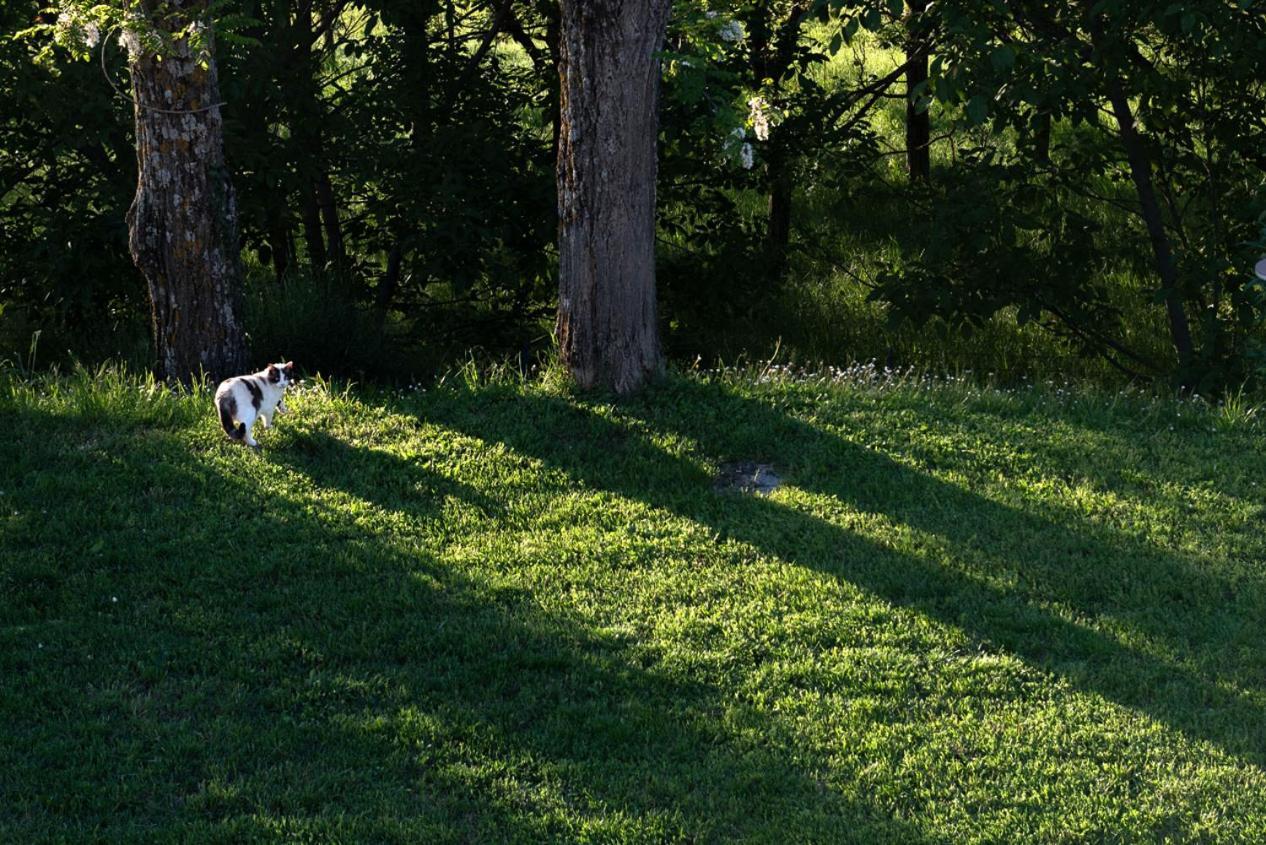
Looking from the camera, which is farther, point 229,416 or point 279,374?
point 279,374

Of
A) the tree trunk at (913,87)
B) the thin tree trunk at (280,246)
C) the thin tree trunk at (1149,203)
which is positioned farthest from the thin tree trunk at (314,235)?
the thin tree trunk at (1149,203)

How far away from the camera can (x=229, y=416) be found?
308 inches

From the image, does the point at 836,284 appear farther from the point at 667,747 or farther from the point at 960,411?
the point at 667,747

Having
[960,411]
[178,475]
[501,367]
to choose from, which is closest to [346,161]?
[501,367]

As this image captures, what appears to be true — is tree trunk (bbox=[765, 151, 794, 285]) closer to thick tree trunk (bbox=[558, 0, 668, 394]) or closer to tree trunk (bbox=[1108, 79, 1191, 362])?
tree trunk (bbox=[1108, 79, 1191, 362])

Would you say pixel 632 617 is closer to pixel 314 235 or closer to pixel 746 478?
pixel 746 478

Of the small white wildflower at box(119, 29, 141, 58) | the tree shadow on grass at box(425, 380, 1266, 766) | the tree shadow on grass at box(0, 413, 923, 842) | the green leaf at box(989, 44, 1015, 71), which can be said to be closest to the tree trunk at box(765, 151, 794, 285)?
the green leaf at box(989, 44, 1015, 71)

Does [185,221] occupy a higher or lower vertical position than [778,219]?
higher

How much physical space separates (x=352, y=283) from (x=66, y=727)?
7.63 meters

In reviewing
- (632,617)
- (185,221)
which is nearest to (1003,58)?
(632,617)

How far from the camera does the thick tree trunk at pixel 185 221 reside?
Answer: 877 centimetres

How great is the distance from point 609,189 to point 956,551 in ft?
10.5

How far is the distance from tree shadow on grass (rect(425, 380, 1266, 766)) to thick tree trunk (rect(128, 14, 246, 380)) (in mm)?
1730

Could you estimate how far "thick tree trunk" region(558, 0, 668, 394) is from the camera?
8.28 meters
